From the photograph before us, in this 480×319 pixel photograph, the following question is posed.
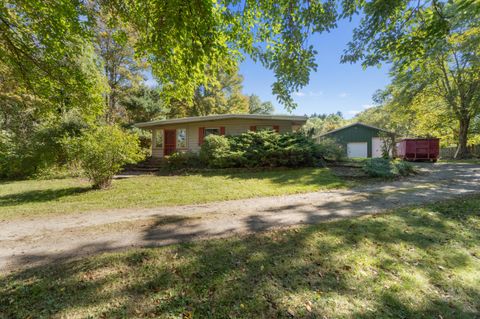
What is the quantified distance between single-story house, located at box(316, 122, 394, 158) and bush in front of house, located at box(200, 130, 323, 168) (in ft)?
39.0

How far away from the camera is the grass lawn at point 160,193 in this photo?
18.6ft

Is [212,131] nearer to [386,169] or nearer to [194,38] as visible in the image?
[386,169]

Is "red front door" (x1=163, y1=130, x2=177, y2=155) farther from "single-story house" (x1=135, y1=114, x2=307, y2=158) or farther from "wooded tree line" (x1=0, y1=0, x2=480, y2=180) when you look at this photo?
"wooded tree line" (x1=0, y1=0, x2=480, y2=180)

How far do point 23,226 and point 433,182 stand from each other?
1200 cm

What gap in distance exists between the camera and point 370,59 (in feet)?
14.8

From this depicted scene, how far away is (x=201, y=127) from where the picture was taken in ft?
48.8

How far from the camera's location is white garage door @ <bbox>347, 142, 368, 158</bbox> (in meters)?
21.2

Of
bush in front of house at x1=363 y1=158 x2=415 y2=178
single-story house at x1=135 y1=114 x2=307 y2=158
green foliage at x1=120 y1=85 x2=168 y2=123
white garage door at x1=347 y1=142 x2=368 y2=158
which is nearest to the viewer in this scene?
bush in front of house at x1=363 y1=158 x2=415 y2=178

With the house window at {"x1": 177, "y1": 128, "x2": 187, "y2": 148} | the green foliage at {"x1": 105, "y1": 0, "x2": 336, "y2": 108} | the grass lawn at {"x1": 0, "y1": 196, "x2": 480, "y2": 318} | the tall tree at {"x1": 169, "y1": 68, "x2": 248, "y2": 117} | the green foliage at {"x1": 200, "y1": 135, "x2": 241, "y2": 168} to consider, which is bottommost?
the grass lawn at {"x1": 0, "y1": 196, "x2": 480, "y2": 318}

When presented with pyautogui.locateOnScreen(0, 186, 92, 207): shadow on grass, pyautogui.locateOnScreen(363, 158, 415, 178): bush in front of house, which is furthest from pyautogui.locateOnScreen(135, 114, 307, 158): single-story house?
pyautogui.locateOnScreen(0, 186, 92, 207): shadow on grass

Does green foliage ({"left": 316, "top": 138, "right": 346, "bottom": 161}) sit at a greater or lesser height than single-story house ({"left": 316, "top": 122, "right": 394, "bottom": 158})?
lesser

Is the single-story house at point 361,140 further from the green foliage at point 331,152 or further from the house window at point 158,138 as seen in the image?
the house window at point 158,138

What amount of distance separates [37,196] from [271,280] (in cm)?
875

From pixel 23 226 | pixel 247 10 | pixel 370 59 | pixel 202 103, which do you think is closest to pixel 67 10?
pixel 247 10
